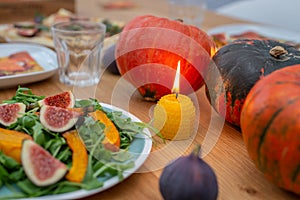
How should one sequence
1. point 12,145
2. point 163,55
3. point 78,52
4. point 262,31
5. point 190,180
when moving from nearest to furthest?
1. point 190,180
2. point 12,145
3. point 163,55
4. point 78,52
5. point 262,31

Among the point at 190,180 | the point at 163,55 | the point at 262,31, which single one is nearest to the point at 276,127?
the point at 190,180

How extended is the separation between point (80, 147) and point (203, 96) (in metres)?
0.54

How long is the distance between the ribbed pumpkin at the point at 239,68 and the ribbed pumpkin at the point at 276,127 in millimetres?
159

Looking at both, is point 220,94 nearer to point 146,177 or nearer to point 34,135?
point 146,177

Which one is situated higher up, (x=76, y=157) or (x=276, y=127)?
(x=276, y=127)

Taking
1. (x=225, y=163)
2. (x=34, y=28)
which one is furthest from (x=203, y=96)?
(x=34, y=28)

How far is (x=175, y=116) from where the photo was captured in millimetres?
934

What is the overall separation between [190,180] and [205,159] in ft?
0.88

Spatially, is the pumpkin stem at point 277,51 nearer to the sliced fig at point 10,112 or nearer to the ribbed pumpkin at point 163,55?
the ribbed pumpkin at point 163,55

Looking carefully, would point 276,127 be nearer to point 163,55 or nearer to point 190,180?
point 190,180

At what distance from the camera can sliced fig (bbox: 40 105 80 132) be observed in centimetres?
82

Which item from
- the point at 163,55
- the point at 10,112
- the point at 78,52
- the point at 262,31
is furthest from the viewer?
the point at 262,31

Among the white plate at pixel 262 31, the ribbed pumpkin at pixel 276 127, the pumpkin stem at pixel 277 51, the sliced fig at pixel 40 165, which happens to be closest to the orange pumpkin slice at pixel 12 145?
the sliced fig at pixel 40 165

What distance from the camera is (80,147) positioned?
79 cm
